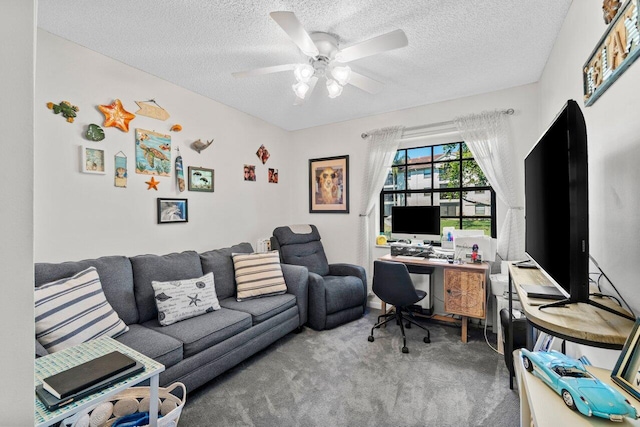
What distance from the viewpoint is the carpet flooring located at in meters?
1.75

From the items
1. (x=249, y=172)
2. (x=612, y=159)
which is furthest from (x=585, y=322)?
(x=249, y=172)

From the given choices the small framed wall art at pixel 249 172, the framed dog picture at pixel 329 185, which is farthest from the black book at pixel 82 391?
the framed dog picture at pixel 329 185

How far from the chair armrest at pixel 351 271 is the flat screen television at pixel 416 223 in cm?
61

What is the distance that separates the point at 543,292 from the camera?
1.26 m

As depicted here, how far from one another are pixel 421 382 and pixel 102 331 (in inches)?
87.7

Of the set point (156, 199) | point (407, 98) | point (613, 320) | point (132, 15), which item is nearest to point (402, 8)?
point (407, 98)

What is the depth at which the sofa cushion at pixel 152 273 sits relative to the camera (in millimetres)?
2213

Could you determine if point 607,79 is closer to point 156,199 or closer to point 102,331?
point 102,331

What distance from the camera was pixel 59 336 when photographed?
1.58 m

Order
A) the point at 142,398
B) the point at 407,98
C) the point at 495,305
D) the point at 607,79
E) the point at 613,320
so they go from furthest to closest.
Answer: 1. the point at 407,98
2. the point at 495,305
3. the point at 142,398
4. the point at 607,79
5. the point at 613,320

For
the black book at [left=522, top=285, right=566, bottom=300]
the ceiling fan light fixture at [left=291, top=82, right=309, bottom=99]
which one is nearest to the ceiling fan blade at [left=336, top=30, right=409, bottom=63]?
the ceiling fan light fixture at [left=291, top=82, right=309, bottom=99]

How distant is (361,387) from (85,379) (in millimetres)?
1672

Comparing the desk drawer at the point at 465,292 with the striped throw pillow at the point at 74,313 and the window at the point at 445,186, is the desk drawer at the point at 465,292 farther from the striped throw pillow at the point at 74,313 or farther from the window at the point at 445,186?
the striped throw pillow at the point at 74,313
